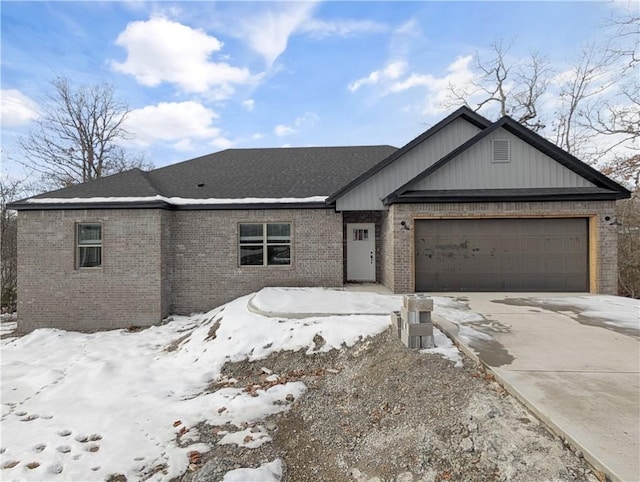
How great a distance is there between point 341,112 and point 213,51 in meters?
7.17

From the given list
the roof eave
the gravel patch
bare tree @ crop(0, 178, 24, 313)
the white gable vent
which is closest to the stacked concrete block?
the gravel patch

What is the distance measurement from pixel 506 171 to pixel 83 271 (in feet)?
43.6

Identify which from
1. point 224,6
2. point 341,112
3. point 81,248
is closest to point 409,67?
point 341,112

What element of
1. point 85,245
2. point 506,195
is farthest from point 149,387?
point 506,195

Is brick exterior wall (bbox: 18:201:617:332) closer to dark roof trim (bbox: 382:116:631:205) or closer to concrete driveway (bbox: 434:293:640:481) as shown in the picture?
dark roof trim (bbox: 382:116:631:205)

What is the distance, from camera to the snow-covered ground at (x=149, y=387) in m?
3.69

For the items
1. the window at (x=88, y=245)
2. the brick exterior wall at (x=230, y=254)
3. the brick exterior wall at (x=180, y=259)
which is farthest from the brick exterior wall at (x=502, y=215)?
the window at (x=88, y=245)

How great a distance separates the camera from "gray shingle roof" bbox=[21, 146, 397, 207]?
10719 mm

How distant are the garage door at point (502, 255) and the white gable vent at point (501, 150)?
5.90 ft

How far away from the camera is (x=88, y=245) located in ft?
33.0

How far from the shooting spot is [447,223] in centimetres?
962

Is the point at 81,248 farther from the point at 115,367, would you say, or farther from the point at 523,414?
the point at 523,414

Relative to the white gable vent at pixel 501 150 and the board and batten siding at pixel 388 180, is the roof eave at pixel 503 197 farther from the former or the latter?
the white gable vent at pixel 501 150

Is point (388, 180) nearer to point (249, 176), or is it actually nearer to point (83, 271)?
point (249, 176)
